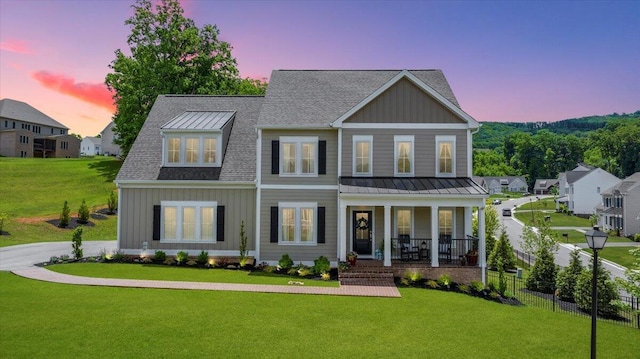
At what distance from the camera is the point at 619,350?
1177cm

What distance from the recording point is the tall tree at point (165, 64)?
4022cm

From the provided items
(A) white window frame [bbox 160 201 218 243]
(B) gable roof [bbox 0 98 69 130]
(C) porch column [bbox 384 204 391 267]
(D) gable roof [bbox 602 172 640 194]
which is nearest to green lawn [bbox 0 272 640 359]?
(C) porch column [bbox 384 204 391 267]

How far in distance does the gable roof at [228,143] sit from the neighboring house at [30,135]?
5979 centimetres

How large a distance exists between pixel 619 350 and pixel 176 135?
66.8ft

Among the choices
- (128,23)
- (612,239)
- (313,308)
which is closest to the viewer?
(313,308)

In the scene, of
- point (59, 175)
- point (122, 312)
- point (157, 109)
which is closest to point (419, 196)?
point (122, 312)

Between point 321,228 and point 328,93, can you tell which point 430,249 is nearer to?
point 321,228

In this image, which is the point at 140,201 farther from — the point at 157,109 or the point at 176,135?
the point at 157,109

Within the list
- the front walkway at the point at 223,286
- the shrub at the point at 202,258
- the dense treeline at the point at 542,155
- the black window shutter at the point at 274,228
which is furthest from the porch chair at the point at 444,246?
the dense treeline at the point at 542,155

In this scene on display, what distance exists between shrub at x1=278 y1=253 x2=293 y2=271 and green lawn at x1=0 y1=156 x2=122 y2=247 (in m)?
19.0

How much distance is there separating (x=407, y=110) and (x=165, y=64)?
28.8 metres

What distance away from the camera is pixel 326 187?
20.1m

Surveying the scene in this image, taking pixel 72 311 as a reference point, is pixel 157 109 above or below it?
above

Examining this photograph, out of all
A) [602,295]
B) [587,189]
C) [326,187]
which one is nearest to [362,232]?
[326,187]
